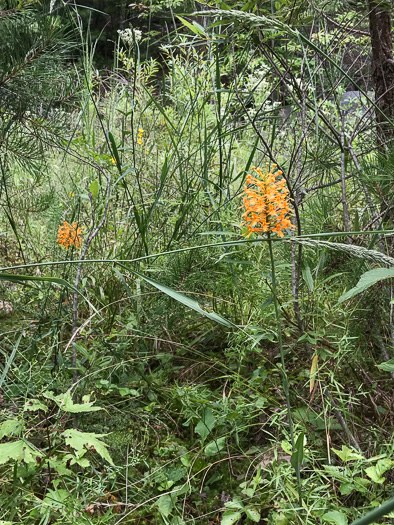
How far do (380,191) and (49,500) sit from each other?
1.09 m

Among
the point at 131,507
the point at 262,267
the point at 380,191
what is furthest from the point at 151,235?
the point at 131,507

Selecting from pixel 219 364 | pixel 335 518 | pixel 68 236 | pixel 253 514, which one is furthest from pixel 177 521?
pixel 68 236

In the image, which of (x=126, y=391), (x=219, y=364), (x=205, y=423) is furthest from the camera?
(x=219, y=364)

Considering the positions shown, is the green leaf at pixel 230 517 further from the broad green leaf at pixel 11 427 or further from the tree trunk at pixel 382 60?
the tree trunk at pixel 382 60

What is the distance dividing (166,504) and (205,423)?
0.59 feet

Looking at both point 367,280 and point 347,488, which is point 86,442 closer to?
point 347,488

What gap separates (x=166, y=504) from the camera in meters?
0.88

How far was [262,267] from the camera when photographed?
1.18 meters

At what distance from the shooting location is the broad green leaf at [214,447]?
97 cm

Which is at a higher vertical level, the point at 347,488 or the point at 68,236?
the point at 68,236

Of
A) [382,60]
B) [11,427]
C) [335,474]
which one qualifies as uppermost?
[382,60]

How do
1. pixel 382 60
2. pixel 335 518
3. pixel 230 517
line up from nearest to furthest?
pixel 335 518 < pixel 230 517 < pixel 382 60

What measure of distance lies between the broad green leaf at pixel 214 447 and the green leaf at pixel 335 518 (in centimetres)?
30

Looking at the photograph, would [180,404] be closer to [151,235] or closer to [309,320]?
[309,320]
